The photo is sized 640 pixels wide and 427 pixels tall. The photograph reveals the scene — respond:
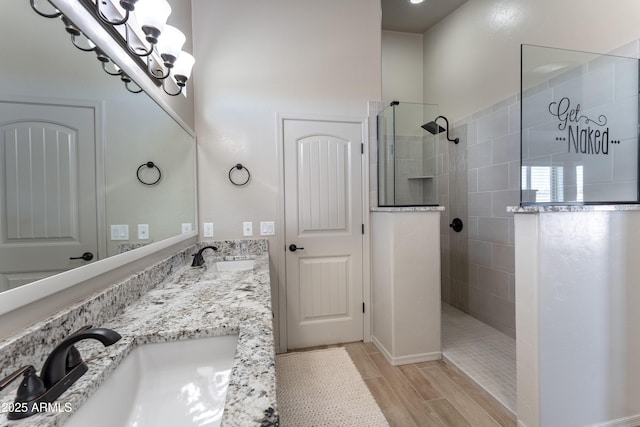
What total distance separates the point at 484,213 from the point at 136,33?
10.0 feet

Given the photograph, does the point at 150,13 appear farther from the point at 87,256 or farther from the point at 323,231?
the point at 323,231

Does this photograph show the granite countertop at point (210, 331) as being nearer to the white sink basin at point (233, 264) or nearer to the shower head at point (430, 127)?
the white sink basin at point (233, 264)

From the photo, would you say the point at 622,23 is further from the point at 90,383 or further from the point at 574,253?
the point at 90,383

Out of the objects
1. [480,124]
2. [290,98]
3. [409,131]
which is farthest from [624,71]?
[290,98]

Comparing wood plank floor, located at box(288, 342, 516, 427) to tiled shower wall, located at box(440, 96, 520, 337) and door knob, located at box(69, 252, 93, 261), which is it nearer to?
tiled shower wall, located at box(440, 96, 520, 337)

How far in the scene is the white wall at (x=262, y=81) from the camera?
2.22 m

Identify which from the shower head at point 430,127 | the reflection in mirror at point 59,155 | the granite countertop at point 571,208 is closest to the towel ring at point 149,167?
the reflection in mirror at point 59,155

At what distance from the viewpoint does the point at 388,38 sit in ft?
11.6

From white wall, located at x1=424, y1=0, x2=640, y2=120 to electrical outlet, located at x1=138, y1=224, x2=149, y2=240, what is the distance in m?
3.07

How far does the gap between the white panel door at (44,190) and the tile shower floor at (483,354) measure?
7.54 ft

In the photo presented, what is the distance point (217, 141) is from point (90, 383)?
1952 mm

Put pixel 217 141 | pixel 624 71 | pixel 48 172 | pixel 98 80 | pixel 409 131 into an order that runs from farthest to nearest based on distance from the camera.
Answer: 1. pixel 409 131
2. pixel 217 141
3. pixel 624 71
4. pixel 98 80
5. pixel 48 172

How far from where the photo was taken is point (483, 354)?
84.8 inches

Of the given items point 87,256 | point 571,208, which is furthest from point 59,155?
point 571,208
